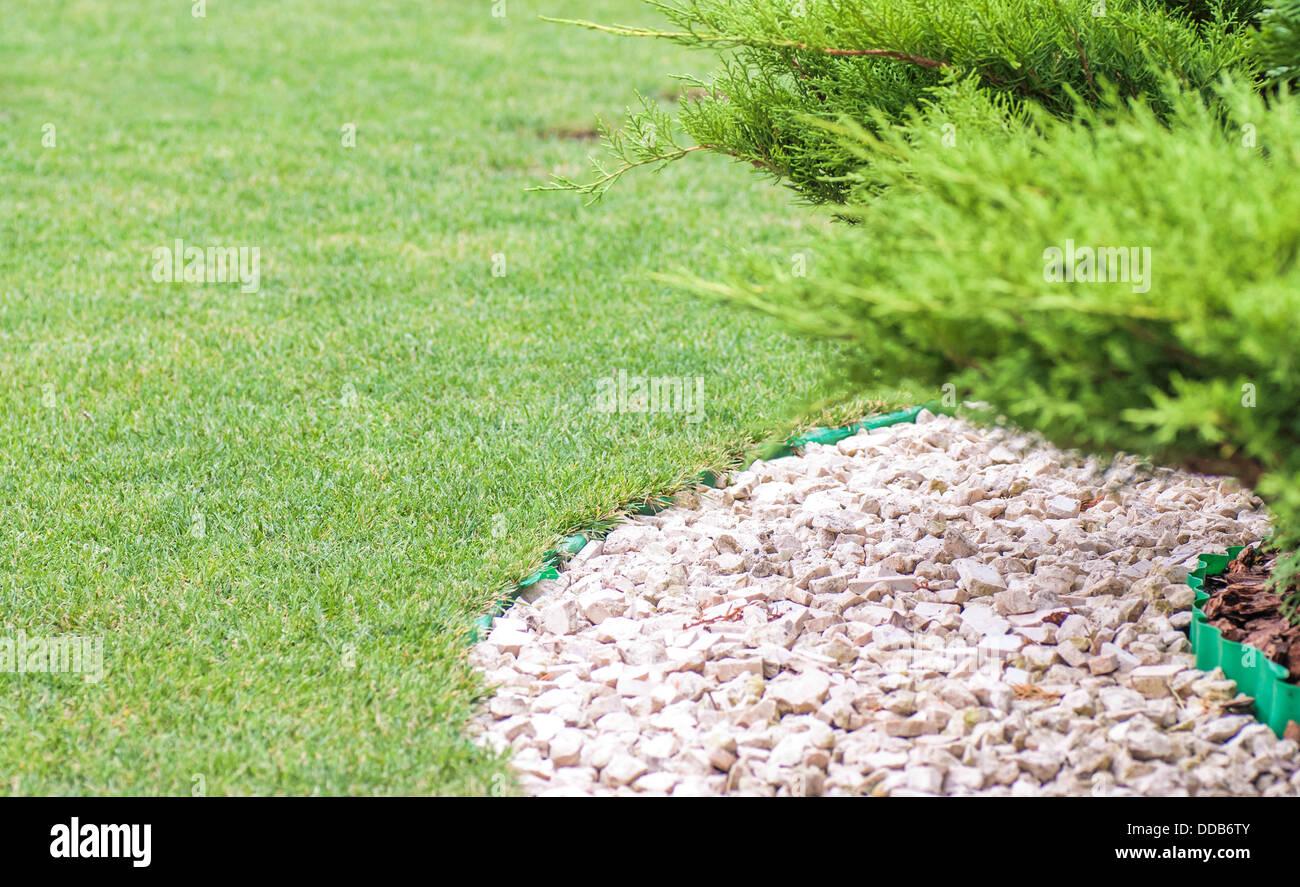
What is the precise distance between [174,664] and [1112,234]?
2.69 meters

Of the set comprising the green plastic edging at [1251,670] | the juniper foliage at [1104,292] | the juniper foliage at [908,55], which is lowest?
the green plastic edging at [1251,670]

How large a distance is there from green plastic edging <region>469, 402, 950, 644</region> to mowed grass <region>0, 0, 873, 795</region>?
60 millimetres

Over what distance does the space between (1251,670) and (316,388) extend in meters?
4.03

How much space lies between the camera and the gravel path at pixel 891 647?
293 centimetres

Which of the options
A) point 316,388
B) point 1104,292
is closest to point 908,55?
point 1104,292

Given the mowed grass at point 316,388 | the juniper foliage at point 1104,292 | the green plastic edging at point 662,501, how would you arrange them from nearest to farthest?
the juniper foliage at point 1104,292
the mowed grass at point 316,388
the green plastic edging at point 662,501

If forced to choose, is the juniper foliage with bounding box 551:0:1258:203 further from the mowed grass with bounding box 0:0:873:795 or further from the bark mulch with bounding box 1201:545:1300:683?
the bark mulch with bounding box 1201:545:1300:683

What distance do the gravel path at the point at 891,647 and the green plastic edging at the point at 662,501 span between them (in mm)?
54

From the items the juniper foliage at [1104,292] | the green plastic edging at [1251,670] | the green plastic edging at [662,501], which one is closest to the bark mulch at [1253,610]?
the green plastic edging at [1251,670]

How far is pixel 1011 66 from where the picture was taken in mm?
3330

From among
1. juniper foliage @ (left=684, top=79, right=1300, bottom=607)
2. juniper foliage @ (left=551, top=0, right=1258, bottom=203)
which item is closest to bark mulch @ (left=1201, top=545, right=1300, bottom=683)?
juniper foliage @ (left=684, top=79, right=1300, bottom=607)

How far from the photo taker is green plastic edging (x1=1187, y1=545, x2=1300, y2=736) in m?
2.93

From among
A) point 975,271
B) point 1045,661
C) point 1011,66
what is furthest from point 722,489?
point 975,271

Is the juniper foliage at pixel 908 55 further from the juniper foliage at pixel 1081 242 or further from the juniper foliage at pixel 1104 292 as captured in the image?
the juniper foliage at pixel 1104 292
